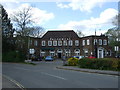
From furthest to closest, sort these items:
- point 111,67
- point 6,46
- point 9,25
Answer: point 9,25, point 6,46, point 111,67

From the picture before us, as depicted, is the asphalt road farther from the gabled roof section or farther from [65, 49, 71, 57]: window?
the gabled roof section

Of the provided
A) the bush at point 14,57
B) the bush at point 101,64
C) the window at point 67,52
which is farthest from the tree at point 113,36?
the bush at point 101,64

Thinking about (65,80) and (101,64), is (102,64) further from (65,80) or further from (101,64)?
(65,80)

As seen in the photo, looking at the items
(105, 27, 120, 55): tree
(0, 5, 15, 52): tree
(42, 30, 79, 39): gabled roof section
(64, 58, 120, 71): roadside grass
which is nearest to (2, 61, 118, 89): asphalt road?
(64, 58, 120, 71): roadside grass

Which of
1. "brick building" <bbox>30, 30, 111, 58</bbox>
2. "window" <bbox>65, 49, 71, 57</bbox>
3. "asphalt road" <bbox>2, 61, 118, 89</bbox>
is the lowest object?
"asphalt road" <bbox>2, 61, 118, 89</bbox>

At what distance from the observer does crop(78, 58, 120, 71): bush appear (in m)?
24.8

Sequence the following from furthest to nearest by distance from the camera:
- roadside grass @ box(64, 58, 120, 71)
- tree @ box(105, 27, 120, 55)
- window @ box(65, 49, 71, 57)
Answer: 1. window @ box(65, 49, 71, 57)
2. tree @ box(105, 27, 120, 55)
3. roadside grass @ box(64, 58, 120, 71)

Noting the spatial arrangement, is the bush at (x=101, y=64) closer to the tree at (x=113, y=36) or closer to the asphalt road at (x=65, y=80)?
the asphalt road at (x=65, y=80)

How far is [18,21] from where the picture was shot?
5322 centimetres

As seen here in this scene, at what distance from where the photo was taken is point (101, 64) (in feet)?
87.2

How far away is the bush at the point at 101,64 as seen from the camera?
24.8 meters

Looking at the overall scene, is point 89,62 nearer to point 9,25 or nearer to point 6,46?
point 6,46

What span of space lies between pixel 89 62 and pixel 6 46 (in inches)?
1287

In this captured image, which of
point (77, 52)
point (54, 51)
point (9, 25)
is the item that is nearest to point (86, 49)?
point (77, 52)
